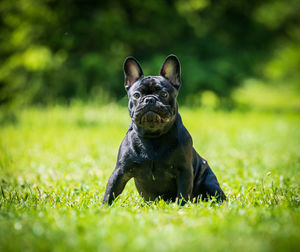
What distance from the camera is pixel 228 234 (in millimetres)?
2172

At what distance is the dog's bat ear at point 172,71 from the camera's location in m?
3.38

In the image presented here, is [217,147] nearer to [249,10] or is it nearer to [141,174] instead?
[141,174]

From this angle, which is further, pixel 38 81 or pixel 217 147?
pixel 38 81

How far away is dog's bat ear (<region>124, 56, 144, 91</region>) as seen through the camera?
342 centimetres

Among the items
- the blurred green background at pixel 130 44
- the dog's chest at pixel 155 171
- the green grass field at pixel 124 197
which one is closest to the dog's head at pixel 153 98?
the dog's chest at pixel 155 171

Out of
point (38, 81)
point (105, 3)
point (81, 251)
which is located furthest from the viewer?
point (105, 3)

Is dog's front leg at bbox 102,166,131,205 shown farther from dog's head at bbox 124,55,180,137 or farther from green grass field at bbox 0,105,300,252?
dog's head at bbox 124,55,180,137

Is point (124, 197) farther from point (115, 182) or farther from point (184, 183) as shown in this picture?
point (184, 183)

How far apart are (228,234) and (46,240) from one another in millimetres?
1125

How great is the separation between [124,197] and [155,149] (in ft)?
2.90

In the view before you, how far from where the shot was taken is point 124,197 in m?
3.65

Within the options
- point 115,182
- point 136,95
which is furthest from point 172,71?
point 115,182

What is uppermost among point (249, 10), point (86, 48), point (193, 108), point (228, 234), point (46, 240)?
point (249, 10)

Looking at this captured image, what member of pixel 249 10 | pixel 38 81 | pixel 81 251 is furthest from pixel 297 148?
pixel 249 10
